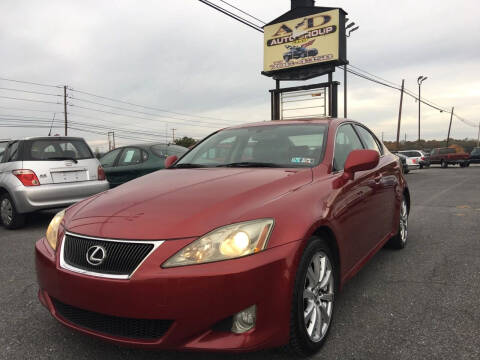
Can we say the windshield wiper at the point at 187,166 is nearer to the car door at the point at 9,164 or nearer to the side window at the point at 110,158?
the car door at the point at 9,164

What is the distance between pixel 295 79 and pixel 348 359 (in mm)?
16842

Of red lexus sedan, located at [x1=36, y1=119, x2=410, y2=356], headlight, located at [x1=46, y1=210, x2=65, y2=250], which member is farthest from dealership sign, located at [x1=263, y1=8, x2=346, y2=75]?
headlight, located at [x1=46, y1=210, x2=65, y2=250]

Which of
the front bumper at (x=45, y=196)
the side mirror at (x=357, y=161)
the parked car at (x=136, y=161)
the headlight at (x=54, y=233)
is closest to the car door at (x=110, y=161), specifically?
the parked car at (x=136, y=161)

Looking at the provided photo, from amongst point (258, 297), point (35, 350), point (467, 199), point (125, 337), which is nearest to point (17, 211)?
point (35, 350)

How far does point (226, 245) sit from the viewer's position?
6.17ft

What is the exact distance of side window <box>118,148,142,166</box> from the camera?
7980mm

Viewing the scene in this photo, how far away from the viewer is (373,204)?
10.8 ft

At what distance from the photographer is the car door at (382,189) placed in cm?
345

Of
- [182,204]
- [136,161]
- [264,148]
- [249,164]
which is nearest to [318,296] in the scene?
[182,204]

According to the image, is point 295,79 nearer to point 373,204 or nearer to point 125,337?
point 373,204

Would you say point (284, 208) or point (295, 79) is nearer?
point (284, 208)

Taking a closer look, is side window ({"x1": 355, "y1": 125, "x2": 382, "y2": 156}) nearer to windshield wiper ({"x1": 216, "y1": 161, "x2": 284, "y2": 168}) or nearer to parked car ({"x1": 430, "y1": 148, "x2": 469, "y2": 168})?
windshield wiper ({"x1": 216, "y1": 161, "x2": 284, "y2": 168})

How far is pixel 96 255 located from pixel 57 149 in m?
4.96

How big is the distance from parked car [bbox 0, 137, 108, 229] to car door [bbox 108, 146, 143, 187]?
1.39 meters
